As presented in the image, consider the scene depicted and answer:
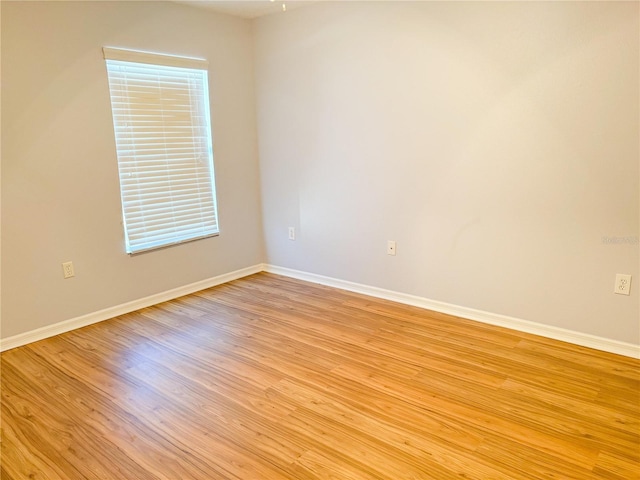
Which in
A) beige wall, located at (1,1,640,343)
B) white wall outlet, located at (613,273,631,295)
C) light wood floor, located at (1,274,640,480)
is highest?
beige wall, located at (1,1,640,343)

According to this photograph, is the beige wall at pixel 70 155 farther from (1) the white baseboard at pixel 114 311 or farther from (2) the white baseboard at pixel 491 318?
(2) the white baseboard at pixel 491 318

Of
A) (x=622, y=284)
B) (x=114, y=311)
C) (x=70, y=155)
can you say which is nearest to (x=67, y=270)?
(x=114, y=311)

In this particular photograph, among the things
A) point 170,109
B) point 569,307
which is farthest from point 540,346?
point 170,109

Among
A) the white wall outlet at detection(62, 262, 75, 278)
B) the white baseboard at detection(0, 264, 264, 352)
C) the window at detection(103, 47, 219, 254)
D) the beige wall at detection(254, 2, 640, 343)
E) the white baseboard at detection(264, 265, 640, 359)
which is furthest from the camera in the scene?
the window at detection(103, 47, 219, 254)

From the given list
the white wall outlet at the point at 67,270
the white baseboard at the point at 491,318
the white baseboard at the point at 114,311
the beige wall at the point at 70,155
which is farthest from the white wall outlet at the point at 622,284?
the white wall outlet at the point at 67,270

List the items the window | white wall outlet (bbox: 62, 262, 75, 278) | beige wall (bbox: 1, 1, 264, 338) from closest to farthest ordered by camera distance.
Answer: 1. beige wall (bbox: 1, 1, 264, 338)
2. white wall outlet (bbox: 62, 262, 75, 278)
3. the window

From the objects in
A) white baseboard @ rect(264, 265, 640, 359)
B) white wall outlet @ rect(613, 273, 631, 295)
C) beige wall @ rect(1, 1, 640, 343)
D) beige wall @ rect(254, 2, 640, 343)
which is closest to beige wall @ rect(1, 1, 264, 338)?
beige wall @ rect(1, 1, 640, 343)

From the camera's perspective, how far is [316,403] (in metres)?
2.14

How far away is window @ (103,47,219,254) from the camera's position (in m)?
3.18

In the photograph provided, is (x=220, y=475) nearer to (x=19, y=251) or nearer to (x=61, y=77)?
(x=19, y=251)

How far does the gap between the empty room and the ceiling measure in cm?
3

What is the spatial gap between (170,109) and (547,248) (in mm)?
2933

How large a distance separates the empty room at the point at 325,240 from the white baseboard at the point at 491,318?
0.6 inches

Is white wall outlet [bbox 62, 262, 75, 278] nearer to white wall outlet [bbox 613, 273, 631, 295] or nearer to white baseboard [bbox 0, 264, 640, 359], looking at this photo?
white baseboard [bbox 0, 264, 640, 359]
